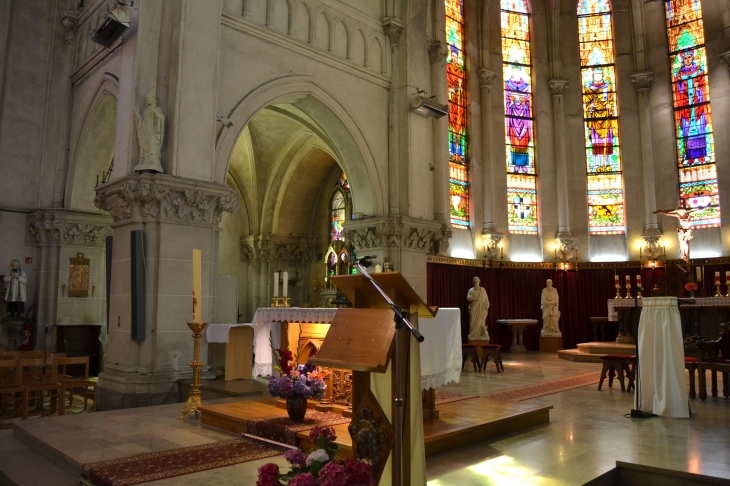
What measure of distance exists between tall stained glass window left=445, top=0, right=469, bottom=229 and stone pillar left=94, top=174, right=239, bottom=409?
9724 mm

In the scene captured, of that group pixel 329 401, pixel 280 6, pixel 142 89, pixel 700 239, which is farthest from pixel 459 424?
pixel 700 239

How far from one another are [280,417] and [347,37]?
9561 millimetres

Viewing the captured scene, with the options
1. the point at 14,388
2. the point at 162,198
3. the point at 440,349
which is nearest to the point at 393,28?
the point at 162,198

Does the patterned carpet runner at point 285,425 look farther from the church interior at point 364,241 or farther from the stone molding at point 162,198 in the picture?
the stone molding at point 162,198

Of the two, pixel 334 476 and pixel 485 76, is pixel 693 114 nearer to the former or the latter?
pixel 485 76

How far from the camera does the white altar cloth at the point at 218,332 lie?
8945 mm

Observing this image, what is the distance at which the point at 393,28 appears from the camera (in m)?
13.7

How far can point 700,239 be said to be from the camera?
16.6 m

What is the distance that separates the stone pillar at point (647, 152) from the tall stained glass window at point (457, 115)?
532 cm

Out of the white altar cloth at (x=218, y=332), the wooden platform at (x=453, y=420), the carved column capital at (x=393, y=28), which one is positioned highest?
the carved column capital at (x=393, y=28)

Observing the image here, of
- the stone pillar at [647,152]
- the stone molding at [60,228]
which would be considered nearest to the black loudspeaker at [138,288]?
the stone molding at [60,228]

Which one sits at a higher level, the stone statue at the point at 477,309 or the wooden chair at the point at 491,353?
the stone statue at the point at 477,309

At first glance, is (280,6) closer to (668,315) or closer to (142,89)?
(142,89)

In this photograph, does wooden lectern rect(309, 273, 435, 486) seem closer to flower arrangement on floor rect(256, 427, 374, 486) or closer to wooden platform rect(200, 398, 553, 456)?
flower arrangement on floor rect(256, 427, 374, 486)
